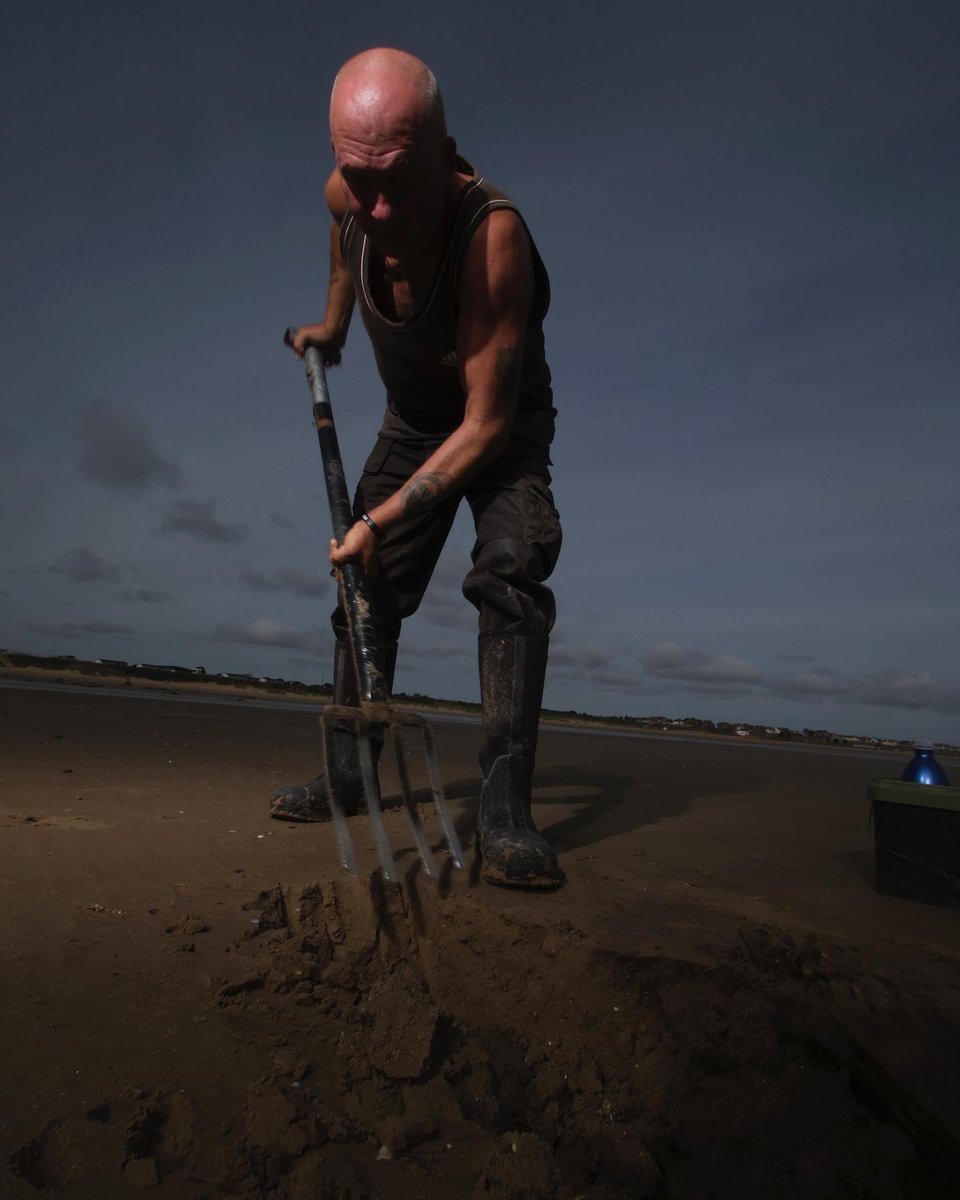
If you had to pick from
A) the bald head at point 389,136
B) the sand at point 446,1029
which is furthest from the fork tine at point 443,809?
the bald head at point 389,136

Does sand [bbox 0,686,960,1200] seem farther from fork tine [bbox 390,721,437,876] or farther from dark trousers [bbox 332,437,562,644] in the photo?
dark trousers [bbox 332,437,562,644]

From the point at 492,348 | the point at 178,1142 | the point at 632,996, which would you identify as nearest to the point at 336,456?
the point at 492,348

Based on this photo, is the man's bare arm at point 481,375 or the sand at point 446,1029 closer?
the sand at point 446,1029

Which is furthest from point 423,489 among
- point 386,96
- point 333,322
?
point 333,322

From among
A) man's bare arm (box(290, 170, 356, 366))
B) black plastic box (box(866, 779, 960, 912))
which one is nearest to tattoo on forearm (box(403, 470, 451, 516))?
man's bare arm (box(290, 170, 356, 366))

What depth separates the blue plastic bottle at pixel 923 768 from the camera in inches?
111

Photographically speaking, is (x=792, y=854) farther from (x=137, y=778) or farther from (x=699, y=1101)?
(x=137, y=778)

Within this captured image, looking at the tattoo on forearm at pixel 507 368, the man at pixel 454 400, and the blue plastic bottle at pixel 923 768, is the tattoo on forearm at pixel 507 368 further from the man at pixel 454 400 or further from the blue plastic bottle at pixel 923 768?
the blue plastic bottle at pixel 923 768

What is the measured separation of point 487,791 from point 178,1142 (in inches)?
60.4

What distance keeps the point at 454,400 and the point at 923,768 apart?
7.69 feet

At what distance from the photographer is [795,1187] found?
1310 millimetres

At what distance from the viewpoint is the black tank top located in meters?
2.55

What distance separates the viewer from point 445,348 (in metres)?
2.83

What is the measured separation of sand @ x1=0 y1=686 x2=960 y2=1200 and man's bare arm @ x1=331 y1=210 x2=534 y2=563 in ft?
3.93
